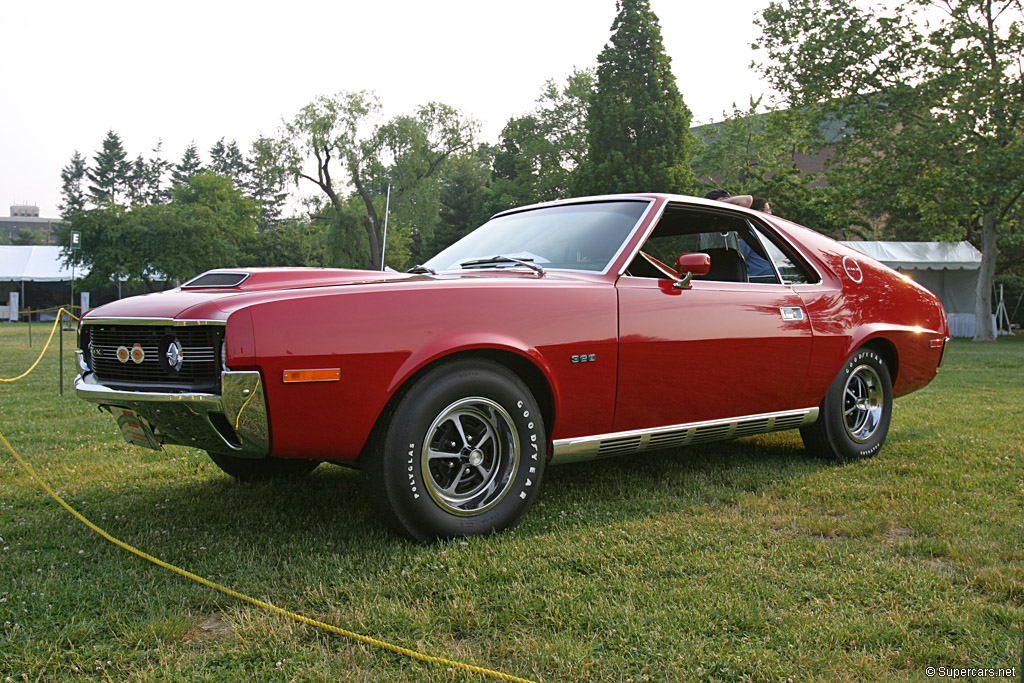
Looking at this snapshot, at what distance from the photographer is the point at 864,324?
505 cm

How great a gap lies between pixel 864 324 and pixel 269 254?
69.1 meters

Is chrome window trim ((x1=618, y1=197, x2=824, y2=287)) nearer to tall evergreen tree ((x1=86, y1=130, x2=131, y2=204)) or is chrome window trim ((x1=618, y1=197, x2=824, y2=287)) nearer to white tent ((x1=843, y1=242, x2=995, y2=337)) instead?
white tent ((x1=843, y1=242, x2=995, y2=337))

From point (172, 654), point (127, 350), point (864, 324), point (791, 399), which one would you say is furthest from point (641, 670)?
point (864, 324)

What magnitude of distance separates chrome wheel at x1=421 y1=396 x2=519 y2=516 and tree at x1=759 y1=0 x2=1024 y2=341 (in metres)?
22.3

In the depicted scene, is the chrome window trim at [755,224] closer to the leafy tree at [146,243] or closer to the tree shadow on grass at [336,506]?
the tree shadow on grass at [336,506]

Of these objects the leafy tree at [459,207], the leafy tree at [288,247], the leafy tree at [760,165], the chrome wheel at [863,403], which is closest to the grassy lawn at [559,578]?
the chrome wheel at [863,403]

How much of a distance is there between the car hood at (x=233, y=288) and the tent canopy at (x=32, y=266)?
47.7 metres

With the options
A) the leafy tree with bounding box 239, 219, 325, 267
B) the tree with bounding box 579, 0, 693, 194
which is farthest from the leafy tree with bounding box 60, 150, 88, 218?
the tree with bounding box 579, 0, 693, 194

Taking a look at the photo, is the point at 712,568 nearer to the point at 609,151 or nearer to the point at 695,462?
the point at 695,462

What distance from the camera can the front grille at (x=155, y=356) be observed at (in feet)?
9.57

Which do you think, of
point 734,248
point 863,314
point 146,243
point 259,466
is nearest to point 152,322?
point 259,466

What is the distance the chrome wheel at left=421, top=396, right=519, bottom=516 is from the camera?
10.7ft

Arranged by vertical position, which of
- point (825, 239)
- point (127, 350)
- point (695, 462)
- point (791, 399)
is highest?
point (825, 239)

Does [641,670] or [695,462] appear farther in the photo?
[695,462]
